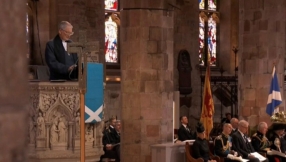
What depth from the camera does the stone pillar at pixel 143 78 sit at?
1248 centimetres

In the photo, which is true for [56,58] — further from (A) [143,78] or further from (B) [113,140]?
(B) [113,140]

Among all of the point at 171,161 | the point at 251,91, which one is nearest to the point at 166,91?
the point at 171,161

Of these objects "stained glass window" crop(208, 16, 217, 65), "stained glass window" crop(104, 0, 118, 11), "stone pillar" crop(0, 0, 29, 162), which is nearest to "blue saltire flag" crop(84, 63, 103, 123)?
"stone pillar" crop(0, 0, 29, 162)

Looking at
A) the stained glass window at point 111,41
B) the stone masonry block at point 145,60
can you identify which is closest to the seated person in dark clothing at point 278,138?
the stone masonry block at point 145,60

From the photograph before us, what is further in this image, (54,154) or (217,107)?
(217,107)

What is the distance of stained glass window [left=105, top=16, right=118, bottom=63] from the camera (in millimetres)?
19156

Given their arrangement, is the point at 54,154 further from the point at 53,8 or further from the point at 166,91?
the point at 53,8

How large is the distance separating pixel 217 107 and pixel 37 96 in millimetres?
15158

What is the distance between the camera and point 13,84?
4.72ft

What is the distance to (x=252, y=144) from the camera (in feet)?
41.5

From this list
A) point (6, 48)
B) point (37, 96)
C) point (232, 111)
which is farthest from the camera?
point (232, 111)

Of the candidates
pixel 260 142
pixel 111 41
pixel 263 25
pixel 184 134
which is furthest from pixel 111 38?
pixel 260 142

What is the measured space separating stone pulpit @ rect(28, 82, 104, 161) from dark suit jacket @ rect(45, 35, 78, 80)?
17 cm

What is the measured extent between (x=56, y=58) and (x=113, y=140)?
288 inches
